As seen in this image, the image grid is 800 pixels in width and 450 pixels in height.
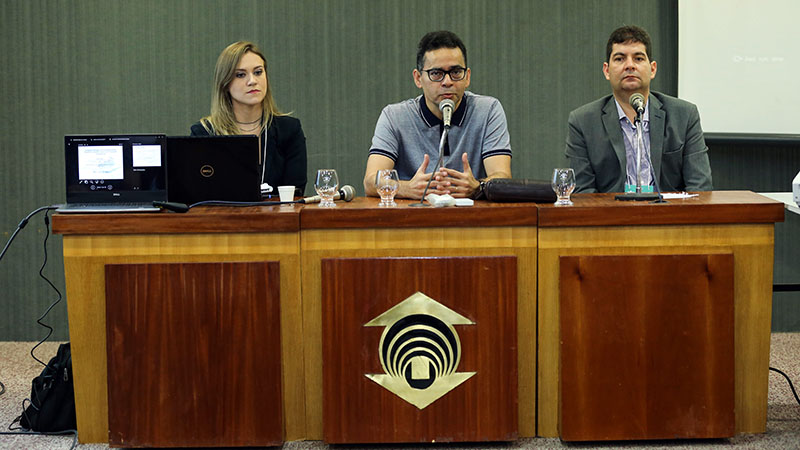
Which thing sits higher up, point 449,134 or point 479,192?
point 449,134

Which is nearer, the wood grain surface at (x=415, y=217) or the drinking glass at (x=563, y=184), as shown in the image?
the wood grain surface at (x=415, y=217)

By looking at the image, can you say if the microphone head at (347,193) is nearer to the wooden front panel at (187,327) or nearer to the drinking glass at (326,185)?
the drinking glass at (326,185)

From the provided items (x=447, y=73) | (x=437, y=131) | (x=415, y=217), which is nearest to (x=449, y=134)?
(x=437, y=131)

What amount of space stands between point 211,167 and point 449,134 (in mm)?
1115

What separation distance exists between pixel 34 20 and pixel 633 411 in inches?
145

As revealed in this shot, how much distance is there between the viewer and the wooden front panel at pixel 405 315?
250 cm

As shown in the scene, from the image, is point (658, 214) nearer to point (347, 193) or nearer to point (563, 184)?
point (563, 184)

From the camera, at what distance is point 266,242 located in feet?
8.27

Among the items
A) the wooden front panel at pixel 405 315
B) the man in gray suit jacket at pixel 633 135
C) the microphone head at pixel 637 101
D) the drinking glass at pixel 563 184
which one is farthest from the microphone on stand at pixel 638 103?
the wooden front panel at pixel 405 315

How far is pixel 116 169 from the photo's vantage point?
266 centimetres

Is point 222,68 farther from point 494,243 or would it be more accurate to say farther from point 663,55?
point 663,55

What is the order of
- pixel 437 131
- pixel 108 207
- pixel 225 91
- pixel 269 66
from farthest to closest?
pixel 269 66 → pixel 225 91 → pixel 437 131 → pixel 108 207

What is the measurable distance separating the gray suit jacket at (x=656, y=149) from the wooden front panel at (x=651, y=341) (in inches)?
38.2

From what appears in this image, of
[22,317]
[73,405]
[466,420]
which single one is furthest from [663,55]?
[22,317]
